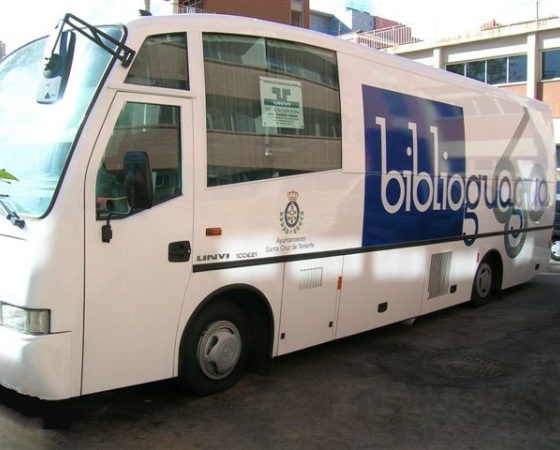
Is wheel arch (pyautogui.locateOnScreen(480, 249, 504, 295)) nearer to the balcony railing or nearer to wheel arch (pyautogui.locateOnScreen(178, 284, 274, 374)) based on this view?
wheel arch (pyautogui.locateOnScreen(178, 284, 274, 374))

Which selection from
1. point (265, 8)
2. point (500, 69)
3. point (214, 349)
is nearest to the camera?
point (214, 349)

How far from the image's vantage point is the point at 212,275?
15.3 feet

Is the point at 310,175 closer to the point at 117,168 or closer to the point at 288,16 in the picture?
the point at 117,168

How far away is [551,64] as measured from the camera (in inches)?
1058

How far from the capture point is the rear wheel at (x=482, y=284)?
864 cm

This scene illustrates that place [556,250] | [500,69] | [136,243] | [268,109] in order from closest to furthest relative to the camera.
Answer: [136,243] → [268,109] → [556,250] → [500,69]

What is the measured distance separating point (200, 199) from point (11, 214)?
4.35 feet

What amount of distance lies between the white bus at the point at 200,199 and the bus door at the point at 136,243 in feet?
0.04

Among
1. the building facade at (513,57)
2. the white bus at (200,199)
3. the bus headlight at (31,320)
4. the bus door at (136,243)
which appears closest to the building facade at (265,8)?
the building facade at (513,57)

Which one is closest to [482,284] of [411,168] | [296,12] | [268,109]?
[411,168]

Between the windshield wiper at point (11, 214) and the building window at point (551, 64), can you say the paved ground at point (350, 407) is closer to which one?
the windshield wiper at point (11, 214)

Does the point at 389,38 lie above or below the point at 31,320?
above

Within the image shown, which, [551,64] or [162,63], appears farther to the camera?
[551,64]

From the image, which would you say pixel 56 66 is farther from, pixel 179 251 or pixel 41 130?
pixel 179 251
